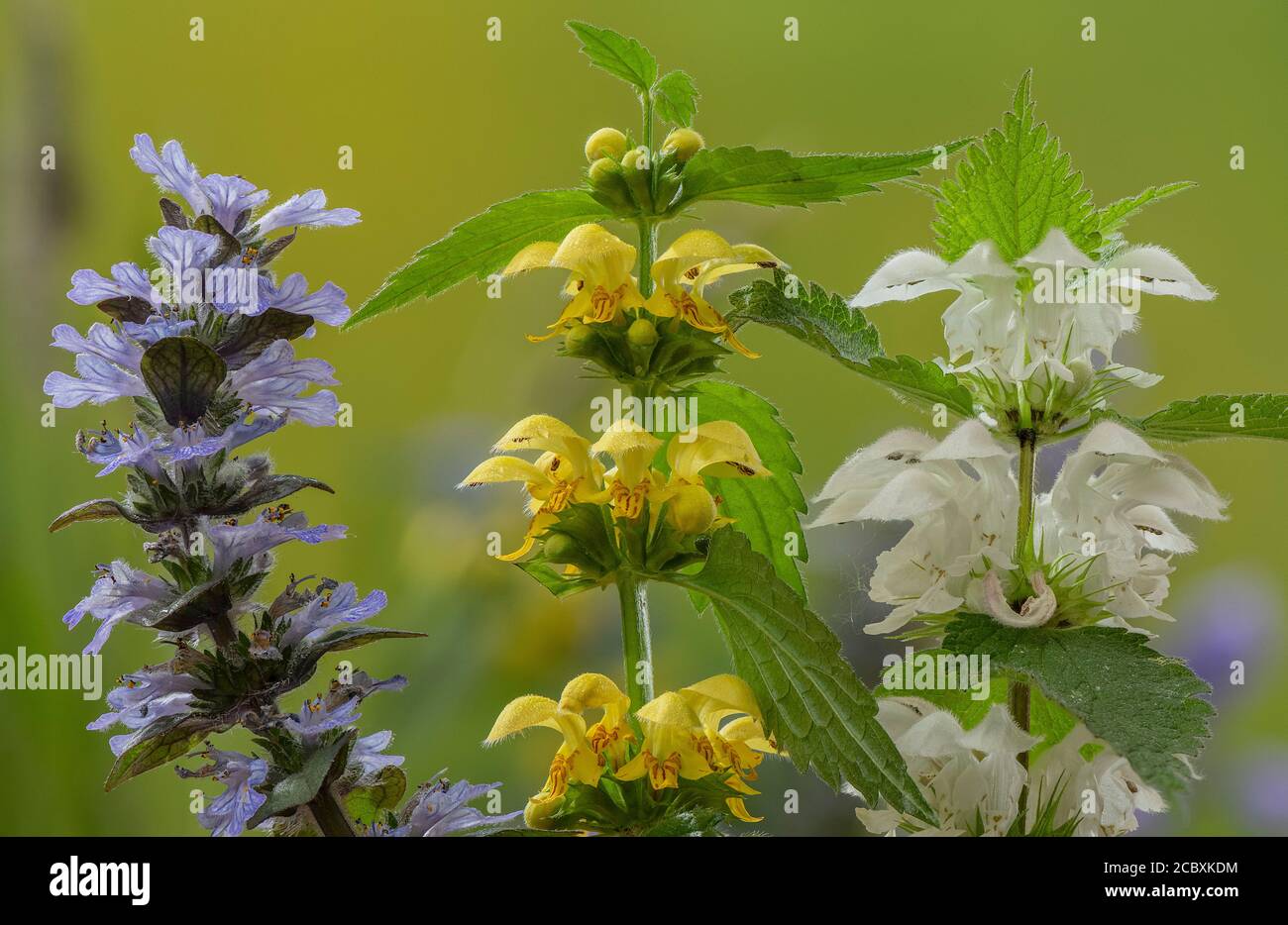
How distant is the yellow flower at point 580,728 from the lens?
→ 0.58 meters

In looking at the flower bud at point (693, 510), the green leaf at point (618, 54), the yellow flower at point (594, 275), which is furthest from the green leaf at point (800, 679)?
the green leaf at point (618, 54)

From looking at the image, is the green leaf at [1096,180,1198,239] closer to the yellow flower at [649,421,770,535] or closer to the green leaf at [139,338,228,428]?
the yellow flower at [649,421,770,535]

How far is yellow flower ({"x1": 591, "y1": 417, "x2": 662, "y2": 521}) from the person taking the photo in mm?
556

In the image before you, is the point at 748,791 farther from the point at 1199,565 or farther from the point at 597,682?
the point at 1199,565

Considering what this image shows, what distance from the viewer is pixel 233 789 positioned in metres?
0.56

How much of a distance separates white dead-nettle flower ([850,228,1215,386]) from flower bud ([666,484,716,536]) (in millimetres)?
114

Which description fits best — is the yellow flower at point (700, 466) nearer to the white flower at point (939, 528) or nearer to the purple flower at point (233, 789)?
the white flower at point (939, 528)

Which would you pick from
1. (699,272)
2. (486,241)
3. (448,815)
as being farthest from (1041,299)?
(448,815)

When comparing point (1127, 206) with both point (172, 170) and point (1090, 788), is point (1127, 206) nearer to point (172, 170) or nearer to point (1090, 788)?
point (1090, 788)

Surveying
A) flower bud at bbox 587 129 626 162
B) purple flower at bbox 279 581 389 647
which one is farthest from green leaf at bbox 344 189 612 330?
purple flower at bbox 279 581 389 647

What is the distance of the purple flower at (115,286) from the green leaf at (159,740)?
6.9 inches

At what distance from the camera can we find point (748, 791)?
58 cm

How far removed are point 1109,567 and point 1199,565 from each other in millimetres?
1037

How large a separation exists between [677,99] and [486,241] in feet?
0.37
